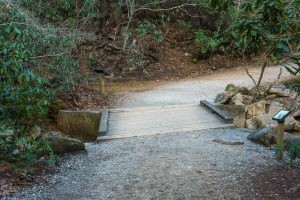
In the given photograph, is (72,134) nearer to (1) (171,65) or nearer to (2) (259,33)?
(2) (259,33)

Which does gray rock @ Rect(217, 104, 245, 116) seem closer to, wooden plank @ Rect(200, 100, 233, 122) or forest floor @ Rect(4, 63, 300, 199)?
wooden plank @ Rect(200, 100, 233, 122)

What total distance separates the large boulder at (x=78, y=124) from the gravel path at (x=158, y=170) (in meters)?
1.17

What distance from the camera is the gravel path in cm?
433

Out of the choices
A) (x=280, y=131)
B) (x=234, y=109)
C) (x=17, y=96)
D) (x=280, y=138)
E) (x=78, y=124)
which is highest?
(x=17, y=96)

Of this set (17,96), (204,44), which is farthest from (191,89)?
(17,96)

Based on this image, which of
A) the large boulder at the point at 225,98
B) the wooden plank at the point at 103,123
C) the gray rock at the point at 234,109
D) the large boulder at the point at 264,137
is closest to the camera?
the large boulder at the point at 264,137

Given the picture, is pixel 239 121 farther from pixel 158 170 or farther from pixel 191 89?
pixel 191 89

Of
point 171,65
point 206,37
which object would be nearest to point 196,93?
point 171,65

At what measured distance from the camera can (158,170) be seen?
5.07m

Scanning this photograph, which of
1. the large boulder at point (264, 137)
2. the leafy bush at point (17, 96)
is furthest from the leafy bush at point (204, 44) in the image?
the leafy bush at point (17, 96)

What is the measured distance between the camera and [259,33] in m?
3.20

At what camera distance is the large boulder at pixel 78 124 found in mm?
7828

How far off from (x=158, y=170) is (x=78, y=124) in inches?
127

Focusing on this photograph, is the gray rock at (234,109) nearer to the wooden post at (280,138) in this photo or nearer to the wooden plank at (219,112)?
the wooden plank at (219,112)
